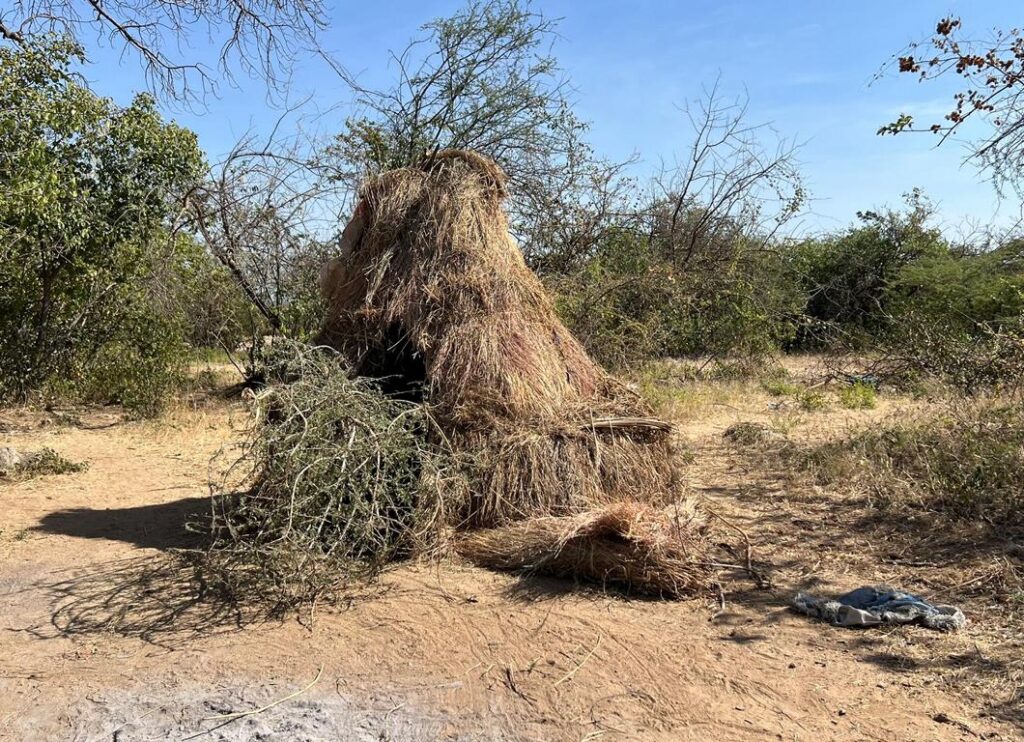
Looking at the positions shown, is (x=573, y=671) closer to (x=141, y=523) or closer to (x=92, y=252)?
(x=141, y=523)

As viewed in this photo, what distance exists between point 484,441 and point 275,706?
2156 millimetres

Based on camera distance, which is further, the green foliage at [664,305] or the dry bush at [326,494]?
the green foliage at [664,305]

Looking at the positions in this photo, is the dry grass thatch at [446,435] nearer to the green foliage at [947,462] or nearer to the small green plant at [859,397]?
the green foliage at [947,462]

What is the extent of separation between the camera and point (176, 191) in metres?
11.5

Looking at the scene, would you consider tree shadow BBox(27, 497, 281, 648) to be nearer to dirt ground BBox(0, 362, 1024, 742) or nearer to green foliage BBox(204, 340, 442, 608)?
dirt ground BBox(0, 362, 1024, 742)

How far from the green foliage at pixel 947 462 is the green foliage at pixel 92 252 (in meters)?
8.07

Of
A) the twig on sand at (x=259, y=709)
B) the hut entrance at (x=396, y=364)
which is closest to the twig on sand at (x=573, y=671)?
the twig on sand at (x=259, y=709)

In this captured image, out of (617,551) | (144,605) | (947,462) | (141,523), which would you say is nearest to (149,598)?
(144,605)

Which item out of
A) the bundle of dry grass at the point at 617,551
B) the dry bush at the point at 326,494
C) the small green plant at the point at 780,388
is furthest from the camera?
the small green plant at the point at 780,388

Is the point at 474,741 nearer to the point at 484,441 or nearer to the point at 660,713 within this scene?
the point at 660,713

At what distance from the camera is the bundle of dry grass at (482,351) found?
5.39m

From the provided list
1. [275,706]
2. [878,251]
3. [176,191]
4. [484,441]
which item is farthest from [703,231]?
[275,706]

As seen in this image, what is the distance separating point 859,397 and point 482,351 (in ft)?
21.3

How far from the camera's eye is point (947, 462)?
6379 millimetres
